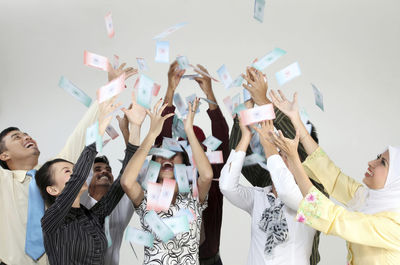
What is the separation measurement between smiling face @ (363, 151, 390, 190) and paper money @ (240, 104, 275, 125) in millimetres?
493

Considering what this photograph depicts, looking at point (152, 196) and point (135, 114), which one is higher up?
point (135, 114)

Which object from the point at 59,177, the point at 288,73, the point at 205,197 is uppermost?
the point at 288,73

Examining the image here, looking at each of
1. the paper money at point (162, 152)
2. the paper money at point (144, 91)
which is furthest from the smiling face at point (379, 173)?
the paper money at point (144, 91)

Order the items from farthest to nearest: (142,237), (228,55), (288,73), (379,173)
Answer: (228,55)
(288,73)
(142,237)
(379,173)

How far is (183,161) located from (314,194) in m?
0.80

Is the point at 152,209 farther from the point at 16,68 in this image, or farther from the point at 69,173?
the point at 16,68

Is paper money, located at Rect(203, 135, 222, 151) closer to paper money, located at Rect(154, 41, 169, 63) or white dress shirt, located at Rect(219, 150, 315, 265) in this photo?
white dress shirt, located at Rect(219, 150, 315, 265)

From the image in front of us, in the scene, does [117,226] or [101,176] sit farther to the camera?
[101,176]

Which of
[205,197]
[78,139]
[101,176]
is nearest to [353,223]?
[205,197]

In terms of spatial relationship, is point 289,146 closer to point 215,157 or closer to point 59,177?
point 215,157

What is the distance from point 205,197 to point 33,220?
0.87 m

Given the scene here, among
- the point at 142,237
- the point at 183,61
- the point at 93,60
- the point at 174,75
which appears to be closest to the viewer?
the point at 142,237

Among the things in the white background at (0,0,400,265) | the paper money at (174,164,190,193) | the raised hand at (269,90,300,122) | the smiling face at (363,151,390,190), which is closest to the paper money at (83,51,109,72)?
the paper money at (174,164,190,193)

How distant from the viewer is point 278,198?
8.64 ft
